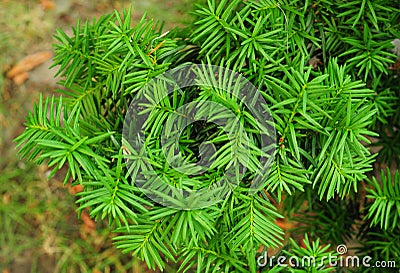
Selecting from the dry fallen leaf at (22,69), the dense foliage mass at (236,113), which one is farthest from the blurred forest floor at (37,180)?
the dense foliage mass at (236,113)

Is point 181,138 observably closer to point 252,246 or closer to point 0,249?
point 252,246

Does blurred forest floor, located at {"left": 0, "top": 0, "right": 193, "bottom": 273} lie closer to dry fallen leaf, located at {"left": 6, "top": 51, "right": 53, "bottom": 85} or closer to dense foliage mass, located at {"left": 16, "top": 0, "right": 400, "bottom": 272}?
dry fallen leaf, located at {"left": 6, "top": 51, "right": 53, "bottom": 85}

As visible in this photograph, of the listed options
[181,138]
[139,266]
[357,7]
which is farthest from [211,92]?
[139,266]

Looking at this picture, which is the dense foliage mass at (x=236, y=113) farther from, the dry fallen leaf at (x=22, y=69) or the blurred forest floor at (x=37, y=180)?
the dry fallen leaf at (x=22, y=69)

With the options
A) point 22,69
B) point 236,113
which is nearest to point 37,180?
point 22,69

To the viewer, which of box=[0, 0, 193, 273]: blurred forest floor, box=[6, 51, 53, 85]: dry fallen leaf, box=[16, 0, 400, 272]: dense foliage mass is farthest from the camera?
box=[6, 51, 53, 85]: dry fallen leaf

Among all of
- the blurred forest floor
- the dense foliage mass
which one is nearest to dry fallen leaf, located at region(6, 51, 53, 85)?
the blurred forest floor
